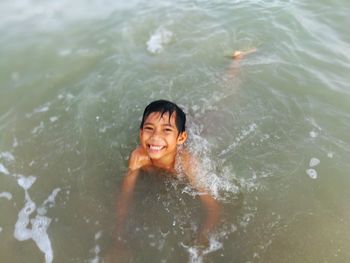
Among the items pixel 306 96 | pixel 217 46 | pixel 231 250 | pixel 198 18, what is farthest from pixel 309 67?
pixel 231 250

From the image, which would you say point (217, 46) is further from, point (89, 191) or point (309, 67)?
point (89, 191)

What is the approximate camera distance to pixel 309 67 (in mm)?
5574

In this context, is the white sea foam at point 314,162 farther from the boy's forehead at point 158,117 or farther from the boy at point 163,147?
the boy's forehead at point 158,117

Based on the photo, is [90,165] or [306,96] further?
[306,96]

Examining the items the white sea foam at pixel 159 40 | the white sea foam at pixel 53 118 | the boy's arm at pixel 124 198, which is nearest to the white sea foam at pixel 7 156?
the white sea foam at pixel 53 118

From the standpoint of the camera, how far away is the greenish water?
348 cm

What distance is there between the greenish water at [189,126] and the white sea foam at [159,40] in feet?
0.06

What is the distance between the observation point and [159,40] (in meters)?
Result: 6.45

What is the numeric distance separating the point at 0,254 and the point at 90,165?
1.31 meters

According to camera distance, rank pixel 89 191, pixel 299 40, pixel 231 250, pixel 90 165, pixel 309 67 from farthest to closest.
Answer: pixel 299 40, pixel 309 67, pixel 90 165, pixel 89 191, pixel 231 250

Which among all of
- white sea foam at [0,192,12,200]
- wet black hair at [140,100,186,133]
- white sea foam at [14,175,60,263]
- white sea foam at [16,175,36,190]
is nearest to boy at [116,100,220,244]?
wet black hair at [140,100,186,133]

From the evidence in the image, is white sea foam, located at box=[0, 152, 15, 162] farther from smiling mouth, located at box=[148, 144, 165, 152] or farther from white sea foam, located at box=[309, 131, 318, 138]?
white sea foam, located at box=[309, 131, 318, 138]

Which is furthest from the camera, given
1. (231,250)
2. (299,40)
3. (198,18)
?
(198,18)

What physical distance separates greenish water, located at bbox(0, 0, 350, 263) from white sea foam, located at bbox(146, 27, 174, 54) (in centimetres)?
2
